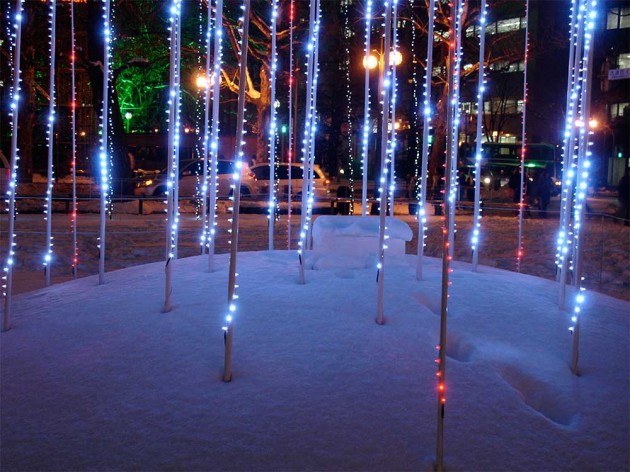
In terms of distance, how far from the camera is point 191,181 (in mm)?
21969

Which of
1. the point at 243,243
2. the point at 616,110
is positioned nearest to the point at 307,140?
the point at 243,243

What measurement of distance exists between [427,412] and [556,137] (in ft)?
166

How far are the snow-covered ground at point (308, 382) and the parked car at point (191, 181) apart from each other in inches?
639

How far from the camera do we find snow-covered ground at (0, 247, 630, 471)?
3.19 meters

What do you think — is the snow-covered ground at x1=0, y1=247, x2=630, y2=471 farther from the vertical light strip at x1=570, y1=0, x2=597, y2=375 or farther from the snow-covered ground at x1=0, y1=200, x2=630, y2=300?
the snow-covered ground at x1=0, y1=200, x2=630, y2=300

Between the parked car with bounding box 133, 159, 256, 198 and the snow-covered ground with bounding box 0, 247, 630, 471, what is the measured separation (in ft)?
53.3

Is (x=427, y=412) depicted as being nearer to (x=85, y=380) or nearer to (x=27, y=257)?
(x=85, y=380)

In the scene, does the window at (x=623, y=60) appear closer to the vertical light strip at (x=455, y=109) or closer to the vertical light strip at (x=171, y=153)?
the vertical light strip at (x=455, y=109)

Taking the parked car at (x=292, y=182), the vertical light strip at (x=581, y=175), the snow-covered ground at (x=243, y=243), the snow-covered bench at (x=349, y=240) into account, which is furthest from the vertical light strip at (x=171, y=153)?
the parked car at (x=292, y=182)

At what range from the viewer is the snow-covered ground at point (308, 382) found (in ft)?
10.5

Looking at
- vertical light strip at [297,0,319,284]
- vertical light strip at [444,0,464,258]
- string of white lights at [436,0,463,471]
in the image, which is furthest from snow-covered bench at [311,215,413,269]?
string of white lights at [436,0,463,471]

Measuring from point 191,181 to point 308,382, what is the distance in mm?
18778

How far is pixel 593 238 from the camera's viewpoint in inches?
570

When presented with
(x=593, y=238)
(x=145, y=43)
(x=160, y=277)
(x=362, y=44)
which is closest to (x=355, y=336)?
(x=160, y=277)
